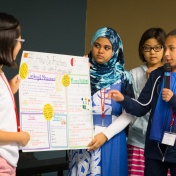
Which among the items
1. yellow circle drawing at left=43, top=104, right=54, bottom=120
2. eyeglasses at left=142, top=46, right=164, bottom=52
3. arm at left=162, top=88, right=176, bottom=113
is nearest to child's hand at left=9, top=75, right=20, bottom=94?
yellow circle drawing at left=43, top=104, right=54, bottom=120

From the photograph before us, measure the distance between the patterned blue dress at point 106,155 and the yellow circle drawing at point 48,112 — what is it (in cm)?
31

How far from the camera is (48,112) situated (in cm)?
209

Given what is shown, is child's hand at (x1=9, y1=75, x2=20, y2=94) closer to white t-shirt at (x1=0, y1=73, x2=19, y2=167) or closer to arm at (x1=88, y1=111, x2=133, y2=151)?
white t-shirt at (x1=0, y1=73, x2=19, y2=167)

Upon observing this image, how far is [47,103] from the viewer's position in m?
2.09

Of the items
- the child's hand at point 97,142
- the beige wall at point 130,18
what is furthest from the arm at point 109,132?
the beige wall at point 130,18

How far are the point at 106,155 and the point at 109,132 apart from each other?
159 mm

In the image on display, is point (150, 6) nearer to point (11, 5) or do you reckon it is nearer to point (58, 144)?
point (11, 5)

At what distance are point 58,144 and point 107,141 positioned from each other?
34cm

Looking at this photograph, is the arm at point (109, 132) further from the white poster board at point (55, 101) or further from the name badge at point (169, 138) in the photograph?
the name badge at point (169, 138)

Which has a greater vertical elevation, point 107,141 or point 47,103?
point 47,103

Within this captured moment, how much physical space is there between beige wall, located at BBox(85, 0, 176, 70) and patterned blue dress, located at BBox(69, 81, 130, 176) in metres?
2.22

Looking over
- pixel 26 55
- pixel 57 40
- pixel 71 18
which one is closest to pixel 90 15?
pixel 71 18

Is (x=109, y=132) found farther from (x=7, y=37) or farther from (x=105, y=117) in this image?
(x=7, y=37)

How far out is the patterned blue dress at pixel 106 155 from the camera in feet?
7.25
